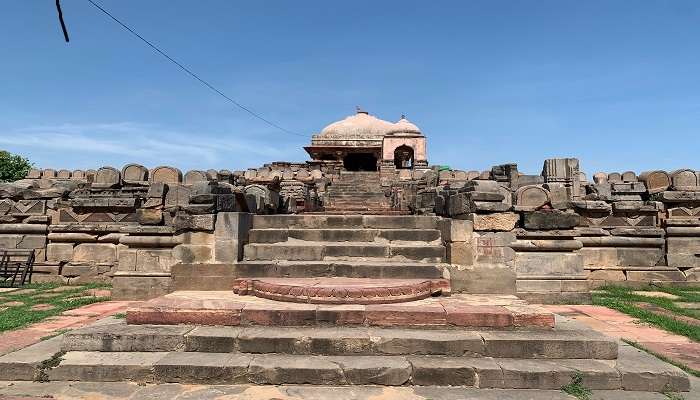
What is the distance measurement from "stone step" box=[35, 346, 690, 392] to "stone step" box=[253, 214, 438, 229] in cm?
324

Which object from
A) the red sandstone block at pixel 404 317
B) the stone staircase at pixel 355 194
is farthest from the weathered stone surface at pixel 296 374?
the stone staircase at pixel 355 194

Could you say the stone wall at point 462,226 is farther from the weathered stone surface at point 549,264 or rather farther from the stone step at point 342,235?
the stone step at point 342,235

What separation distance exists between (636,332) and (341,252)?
3.53m

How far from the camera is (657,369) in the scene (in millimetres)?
3402

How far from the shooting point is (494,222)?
5.53 meters

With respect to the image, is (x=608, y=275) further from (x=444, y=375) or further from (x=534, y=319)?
(x=444, y=375)

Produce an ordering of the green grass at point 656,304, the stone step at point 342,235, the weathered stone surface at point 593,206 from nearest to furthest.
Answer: the green grass at point 656,304
the stone step at point 342,235
the weathered stone surface at point 593,206

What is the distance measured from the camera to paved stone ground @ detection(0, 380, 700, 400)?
3133 millimetres

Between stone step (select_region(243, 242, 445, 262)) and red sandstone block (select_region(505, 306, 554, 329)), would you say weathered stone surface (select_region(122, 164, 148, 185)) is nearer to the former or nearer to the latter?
stone step (select_region(243, 242, 445, 262))

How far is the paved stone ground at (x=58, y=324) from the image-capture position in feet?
13.5

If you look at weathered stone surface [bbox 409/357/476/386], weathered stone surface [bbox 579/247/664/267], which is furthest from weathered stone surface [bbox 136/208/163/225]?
weathered stone surface [bbox 579/247/664/267]

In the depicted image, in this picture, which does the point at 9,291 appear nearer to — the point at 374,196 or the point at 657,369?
the point at 657,369

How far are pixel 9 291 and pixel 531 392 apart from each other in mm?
8146

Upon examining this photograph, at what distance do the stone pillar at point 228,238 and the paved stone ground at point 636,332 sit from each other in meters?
4.18
